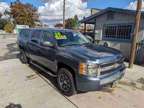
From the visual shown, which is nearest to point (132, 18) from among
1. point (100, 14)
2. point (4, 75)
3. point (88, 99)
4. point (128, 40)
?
point (128, 40)

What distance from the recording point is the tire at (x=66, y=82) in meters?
4.46

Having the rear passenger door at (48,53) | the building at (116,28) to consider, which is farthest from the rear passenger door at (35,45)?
the building at (116,28)

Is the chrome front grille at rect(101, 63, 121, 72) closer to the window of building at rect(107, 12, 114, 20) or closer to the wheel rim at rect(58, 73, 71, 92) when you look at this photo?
the wheel rim at rect(58, 73, 71, 92)

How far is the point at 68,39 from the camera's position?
217 inches

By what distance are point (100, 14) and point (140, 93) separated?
782 centimetres

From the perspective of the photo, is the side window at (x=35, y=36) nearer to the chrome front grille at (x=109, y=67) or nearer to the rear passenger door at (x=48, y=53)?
the rear passenger door at (x=48, y=53)

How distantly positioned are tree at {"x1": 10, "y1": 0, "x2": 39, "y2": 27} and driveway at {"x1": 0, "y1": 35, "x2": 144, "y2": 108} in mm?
41337

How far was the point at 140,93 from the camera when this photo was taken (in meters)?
5.16

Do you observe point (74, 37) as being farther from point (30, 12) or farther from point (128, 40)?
point (30, 12)

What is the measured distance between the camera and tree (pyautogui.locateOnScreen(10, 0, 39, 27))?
45500 mm

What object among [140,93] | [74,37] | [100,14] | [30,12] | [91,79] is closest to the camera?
[91,79]

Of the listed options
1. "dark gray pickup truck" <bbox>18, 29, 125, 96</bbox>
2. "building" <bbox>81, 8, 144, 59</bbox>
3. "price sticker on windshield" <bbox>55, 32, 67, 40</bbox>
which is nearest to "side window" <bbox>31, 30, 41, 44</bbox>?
"dark gray pickup truck" <bbox>18, 29, 125, 96</bbox>

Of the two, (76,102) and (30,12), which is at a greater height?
(30,12)

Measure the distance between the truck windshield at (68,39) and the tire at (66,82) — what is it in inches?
34.7
